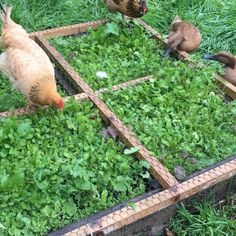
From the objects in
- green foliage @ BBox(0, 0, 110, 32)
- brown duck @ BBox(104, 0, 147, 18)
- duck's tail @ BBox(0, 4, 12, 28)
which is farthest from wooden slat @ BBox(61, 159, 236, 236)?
green foliage @ BBox(0, 0, 110, 32)

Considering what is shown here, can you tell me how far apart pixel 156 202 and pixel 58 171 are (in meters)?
0.79

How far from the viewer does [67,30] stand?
18.4 ft

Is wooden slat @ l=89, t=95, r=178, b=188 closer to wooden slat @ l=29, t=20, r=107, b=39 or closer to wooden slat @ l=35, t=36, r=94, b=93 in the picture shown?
wooden slat @ l=35, t=36, r=94, b=93

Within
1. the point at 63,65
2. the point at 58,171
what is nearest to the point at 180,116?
the point at 63,65

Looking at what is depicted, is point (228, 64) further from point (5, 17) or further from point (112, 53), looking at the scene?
point (5, 17)

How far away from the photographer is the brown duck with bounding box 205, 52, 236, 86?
5.14m

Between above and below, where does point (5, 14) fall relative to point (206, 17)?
above

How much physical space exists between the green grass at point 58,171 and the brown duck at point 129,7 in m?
1.76

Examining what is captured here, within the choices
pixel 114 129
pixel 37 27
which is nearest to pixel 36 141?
pixel 114 129

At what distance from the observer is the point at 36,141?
3.92m

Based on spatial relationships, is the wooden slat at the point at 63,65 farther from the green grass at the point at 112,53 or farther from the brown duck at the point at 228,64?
the brown duck at the point at 228,64

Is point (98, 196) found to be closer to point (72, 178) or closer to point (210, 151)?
point (72, 178)

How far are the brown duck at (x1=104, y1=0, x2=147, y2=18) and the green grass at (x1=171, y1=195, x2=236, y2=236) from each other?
2.63 m

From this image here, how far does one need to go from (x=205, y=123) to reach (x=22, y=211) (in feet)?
6.42
